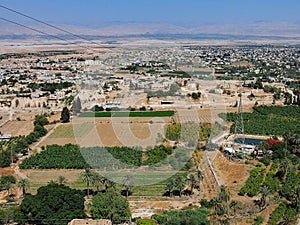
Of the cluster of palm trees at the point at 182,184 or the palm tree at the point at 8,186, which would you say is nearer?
the cluster of palm trees at the point at 182,184

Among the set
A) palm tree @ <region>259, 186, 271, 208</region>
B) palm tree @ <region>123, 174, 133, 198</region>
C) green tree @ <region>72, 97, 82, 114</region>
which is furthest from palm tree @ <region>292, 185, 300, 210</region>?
green tree @ <region>72, 97, 82, 114</region>

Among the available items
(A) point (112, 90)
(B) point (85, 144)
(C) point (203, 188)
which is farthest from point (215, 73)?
(C) point (203, 188)

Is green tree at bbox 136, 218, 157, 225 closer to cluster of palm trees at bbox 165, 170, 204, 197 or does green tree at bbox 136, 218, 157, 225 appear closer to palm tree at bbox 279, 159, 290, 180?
cluster of palm trees at bbox 165, 170, 204, 197

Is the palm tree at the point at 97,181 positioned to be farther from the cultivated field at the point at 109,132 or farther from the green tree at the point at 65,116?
the green tree at the point at 65,116

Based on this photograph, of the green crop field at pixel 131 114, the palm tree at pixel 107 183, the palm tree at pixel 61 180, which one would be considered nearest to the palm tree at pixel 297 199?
the palm tree at pixel 107 183

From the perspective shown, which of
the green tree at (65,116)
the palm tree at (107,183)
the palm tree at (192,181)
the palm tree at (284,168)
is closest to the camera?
the palm tree at (107,183)

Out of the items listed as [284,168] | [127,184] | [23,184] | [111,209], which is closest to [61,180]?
[23,184]
